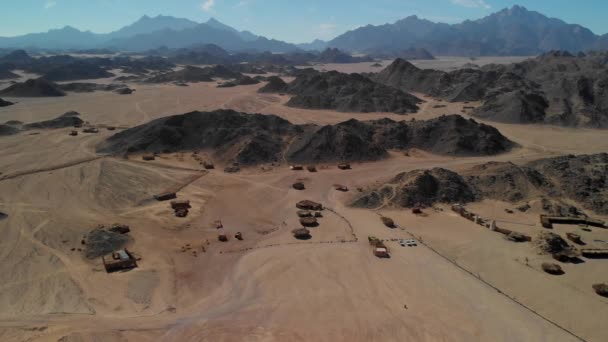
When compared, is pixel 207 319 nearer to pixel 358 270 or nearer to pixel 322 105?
pixel 358 270

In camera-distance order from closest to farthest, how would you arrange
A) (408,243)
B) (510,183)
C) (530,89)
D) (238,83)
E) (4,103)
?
(408,243), (510,183), (4,103), (530,89), (238,83)

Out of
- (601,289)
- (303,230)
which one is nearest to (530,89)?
(601,289)

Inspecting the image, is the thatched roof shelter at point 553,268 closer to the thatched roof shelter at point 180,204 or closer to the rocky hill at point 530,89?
the thatched roof shelter at point 180,204

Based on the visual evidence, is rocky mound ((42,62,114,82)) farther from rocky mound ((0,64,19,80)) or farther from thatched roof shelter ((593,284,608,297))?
thatched roof shelter ((593,284,608,297))

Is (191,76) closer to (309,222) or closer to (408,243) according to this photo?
(309,222)

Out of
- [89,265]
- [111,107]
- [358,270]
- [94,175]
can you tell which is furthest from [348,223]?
[111,107]

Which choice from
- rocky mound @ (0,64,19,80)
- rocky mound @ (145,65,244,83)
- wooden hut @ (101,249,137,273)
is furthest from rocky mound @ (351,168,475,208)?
rocky mound @ (0,64,19,80)
